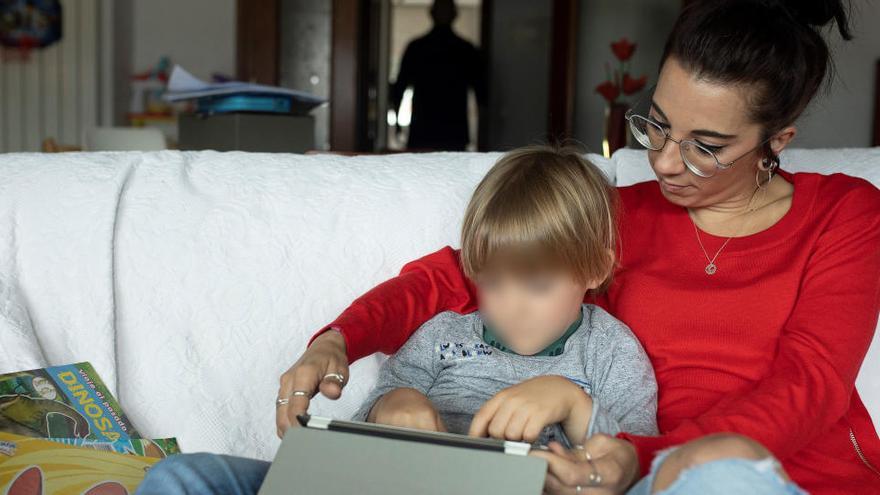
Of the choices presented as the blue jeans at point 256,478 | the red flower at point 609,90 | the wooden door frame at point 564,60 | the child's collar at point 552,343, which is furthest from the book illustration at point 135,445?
the wooden door frame at point 564,60

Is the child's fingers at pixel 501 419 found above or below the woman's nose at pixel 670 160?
below

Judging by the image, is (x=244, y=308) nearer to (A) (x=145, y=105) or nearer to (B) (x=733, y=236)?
(B) (x=733, y=236)

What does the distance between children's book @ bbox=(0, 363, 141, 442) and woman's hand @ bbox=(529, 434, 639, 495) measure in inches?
24.3

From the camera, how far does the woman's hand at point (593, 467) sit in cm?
81

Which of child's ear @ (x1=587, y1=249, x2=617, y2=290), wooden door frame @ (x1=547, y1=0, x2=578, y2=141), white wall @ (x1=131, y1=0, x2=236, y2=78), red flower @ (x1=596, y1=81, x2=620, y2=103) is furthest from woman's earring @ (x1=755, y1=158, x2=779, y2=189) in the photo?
white wall @ (x1=131, y1=0, x2=236, y2=78)

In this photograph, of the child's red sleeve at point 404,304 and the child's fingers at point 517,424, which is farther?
the child's red sleeve at point 404,304

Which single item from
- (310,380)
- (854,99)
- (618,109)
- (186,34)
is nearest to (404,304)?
(310,380)

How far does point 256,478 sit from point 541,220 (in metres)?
0.44

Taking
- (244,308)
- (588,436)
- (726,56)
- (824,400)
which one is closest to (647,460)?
(588,436)

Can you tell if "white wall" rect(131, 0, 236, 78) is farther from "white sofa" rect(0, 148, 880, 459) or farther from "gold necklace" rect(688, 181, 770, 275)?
"gold necklace" rect(688, 181, 770, 275)

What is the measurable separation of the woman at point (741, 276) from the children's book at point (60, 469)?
217mm

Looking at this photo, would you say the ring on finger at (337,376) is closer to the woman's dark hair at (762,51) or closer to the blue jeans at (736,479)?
the blue jeans at (736,479)

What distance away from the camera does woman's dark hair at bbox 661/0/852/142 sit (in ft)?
3.66

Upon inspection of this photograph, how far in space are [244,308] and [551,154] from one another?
0.49 metres
